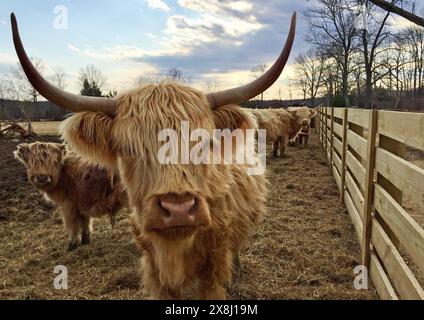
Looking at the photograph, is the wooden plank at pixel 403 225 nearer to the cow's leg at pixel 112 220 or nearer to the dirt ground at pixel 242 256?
the dirt ground at pixel 242 256

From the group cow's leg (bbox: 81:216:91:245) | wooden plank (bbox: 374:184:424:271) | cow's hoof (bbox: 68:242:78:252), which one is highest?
wooden plank (bbox: 374:184:424:271)

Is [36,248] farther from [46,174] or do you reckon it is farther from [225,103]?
[225,103]

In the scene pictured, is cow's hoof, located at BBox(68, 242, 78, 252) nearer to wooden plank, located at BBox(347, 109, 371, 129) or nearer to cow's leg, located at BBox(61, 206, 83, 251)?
cow's leg, located at BBox(61, 206, 83, 251)

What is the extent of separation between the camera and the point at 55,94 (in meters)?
2.24

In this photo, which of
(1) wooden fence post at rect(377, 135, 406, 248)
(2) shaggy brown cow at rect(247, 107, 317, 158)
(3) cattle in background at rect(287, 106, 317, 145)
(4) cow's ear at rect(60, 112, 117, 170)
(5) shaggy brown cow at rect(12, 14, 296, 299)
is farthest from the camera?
(3) cattle in background at rect(287, 106, 317, 145)

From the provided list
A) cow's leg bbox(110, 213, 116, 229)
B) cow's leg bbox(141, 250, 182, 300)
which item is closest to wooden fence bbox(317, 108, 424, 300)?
cow's leg bbox(141, 250, 182, 300)

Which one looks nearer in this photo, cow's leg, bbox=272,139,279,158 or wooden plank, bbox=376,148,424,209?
wooden plank, bbox=376,148,424,209

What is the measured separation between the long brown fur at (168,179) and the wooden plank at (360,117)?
7.09ft

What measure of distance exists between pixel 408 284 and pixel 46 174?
4.40 metres

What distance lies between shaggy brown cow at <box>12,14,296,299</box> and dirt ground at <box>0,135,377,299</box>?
1.07 m

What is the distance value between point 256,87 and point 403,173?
1206 millimetres

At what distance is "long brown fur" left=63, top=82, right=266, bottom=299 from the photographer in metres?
2.08

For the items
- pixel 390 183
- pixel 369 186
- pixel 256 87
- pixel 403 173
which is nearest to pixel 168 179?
pixel 256 87

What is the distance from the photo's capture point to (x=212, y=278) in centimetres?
262
